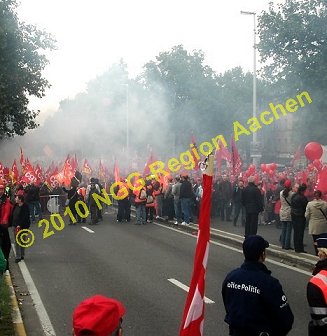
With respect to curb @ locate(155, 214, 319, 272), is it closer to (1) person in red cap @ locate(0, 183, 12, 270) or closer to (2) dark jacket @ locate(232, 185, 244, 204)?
(2) dark jacket @ locate(232, 185, 244, 204)

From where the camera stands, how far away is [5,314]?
25.0 ft

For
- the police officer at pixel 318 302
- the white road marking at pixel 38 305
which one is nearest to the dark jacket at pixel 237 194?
the white road marking at pixel 38 305

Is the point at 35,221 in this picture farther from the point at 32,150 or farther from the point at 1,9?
the point at 32,150

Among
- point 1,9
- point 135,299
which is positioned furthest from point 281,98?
point 135,299

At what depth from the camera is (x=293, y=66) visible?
102ft

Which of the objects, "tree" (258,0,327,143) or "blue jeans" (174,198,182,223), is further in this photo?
"tree" (258,0,327,143)

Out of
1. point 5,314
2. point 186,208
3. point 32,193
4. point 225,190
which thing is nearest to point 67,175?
point 32,193

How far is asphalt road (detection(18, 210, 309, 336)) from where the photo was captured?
25.4 ft

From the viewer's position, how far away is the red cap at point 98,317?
2934mm

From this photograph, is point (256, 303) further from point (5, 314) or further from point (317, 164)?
point (317, 164)

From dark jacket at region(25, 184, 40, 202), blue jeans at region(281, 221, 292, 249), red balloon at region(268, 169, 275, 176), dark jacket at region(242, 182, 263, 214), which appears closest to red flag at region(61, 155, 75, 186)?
dark jacket at region(25, 184, 40, 202)

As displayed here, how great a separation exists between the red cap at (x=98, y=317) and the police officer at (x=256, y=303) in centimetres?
149

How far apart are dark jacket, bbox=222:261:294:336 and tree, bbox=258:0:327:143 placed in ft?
87.1

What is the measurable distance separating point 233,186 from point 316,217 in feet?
31.3
